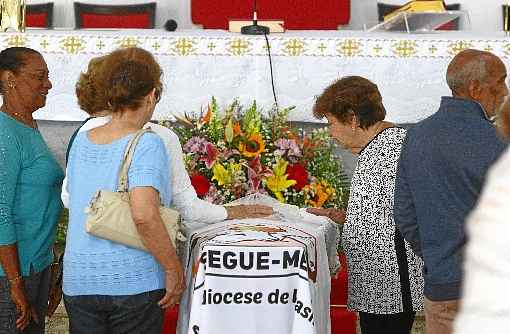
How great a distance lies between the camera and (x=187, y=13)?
9414 mm

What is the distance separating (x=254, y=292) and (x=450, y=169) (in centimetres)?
74

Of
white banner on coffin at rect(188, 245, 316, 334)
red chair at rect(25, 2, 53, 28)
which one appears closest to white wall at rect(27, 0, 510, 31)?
red chair at rect(25, 2, 53, 28)

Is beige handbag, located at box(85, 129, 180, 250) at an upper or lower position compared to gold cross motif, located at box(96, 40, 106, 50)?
lower

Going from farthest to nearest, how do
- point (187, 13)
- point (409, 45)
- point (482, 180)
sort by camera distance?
point (187, 13) < point (409, 45) < point (482, 180)

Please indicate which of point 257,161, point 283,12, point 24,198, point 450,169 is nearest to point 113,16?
point 283,12

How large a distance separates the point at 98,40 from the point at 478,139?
266 cm

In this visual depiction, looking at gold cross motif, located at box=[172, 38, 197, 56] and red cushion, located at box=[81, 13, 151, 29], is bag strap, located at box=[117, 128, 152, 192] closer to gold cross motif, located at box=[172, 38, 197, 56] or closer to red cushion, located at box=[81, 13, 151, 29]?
gold cross motif, located at box=[172, 38, 197, 56]

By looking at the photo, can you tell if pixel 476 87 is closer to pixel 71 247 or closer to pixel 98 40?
pixel 71 247

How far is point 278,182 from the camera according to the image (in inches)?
168

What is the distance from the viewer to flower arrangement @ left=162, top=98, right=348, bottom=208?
13.9ft

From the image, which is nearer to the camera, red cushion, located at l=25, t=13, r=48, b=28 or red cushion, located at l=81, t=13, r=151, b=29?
red cushion, located at l=81, t=13, r=151, b=29

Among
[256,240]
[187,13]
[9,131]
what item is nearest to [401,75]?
[256,240]

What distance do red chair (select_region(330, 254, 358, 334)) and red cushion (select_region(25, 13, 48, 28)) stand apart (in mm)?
5377

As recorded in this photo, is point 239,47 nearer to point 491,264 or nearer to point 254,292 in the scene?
point 254,292
